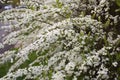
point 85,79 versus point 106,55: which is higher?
point 106,55

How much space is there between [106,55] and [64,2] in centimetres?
63

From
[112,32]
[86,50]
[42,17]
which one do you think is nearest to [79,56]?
[86,50]

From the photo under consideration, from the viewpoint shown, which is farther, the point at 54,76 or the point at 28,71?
the point at 28,71

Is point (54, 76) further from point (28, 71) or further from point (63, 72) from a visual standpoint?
point (28, 71)

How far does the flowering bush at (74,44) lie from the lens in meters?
2.02

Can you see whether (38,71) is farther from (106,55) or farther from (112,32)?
(112,32)

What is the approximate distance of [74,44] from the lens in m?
2.08

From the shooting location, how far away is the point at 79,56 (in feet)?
6.88

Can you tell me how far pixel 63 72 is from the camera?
201 cm

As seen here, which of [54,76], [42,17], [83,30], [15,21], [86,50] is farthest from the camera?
[15,21]

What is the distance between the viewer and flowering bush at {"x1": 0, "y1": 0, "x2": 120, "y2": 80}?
2.02 meters

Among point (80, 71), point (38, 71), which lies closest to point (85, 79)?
point (80, 71)

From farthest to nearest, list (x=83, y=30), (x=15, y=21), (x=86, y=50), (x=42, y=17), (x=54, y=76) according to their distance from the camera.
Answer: (x=15, y=21) < (x=42, y=17) < (x=83, y=30) < (x=86, y=50) < (x=54, y=76)

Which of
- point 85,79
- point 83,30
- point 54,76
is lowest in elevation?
point 85,79
